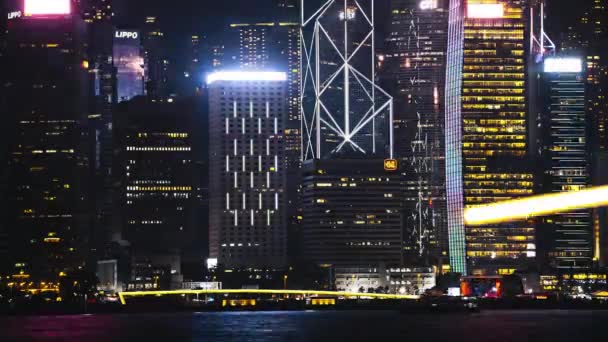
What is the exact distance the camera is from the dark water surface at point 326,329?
5458 inches

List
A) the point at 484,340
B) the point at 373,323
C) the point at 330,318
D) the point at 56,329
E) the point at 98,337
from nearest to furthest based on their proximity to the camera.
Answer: the point at 484,340 < the point at 98,337 < the point at 56,329 < the point at 373,323 < the point at 330,318

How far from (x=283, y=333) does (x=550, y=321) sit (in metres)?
39.7

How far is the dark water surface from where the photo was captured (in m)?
139

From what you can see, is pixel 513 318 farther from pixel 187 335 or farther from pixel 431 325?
pixel 187 335

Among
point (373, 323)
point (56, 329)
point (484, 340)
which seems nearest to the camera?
point (484, 340)

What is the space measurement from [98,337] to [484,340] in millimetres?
37398

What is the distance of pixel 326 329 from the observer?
6142 inches

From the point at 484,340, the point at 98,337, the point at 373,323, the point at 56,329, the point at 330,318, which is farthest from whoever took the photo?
the point at 330,318

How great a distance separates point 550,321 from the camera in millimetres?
173000

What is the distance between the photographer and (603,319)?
17788 centimetres

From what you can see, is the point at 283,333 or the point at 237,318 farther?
the point at 237,318

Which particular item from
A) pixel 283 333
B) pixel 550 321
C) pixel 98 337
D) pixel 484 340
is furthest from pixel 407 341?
pixel 550 321

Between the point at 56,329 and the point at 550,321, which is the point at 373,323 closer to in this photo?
the point at 550,321

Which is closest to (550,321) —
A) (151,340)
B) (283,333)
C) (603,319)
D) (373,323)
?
(603,319)
